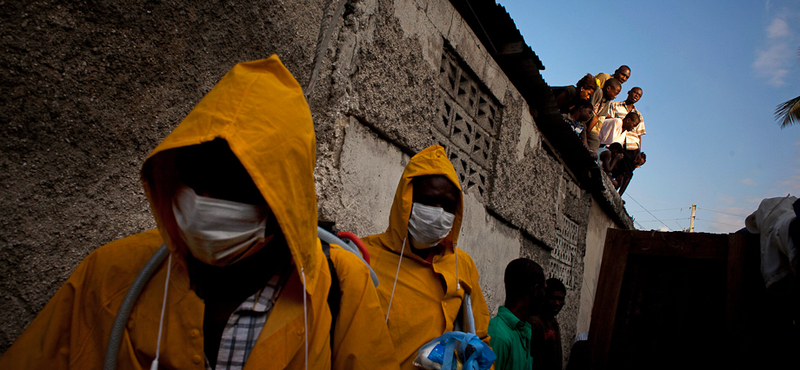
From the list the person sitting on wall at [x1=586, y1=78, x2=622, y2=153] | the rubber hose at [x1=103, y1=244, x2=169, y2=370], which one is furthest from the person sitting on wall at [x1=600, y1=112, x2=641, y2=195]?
the rubber hose at [x1=103, y1=244, x2=169, y2=370]

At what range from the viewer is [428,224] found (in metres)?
2.00

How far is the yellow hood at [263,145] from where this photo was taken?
914 mm

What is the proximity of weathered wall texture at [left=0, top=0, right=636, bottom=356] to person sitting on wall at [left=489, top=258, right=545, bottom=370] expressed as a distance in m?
0.96

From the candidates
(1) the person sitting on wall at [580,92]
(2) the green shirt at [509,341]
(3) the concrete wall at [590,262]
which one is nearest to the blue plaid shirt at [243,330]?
(2) the green shirt at [509,341]

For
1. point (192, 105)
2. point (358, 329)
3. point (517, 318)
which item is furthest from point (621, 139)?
point (358, 329)

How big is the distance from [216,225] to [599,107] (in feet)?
28.2

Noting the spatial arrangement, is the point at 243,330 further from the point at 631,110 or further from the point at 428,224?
the point at 631,110

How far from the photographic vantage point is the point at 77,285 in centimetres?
94

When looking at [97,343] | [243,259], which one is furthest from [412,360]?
[97,343]

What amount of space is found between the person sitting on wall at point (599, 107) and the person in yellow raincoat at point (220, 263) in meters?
7.59

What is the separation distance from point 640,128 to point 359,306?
1051 cm

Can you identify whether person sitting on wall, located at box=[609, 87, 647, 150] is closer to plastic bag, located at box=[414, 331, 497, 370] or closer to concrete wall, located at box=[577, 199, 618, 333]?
concrete wall, located at box=[577, 199, 618, 333]

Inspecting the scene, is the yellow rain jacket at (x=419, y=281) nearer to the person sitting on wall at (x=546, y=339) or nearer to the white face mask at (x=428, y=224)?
the white face mask at (x=428, y=224)

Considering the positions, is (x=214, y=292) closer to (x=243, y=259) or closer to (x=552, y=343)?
(x=243, y=259)
